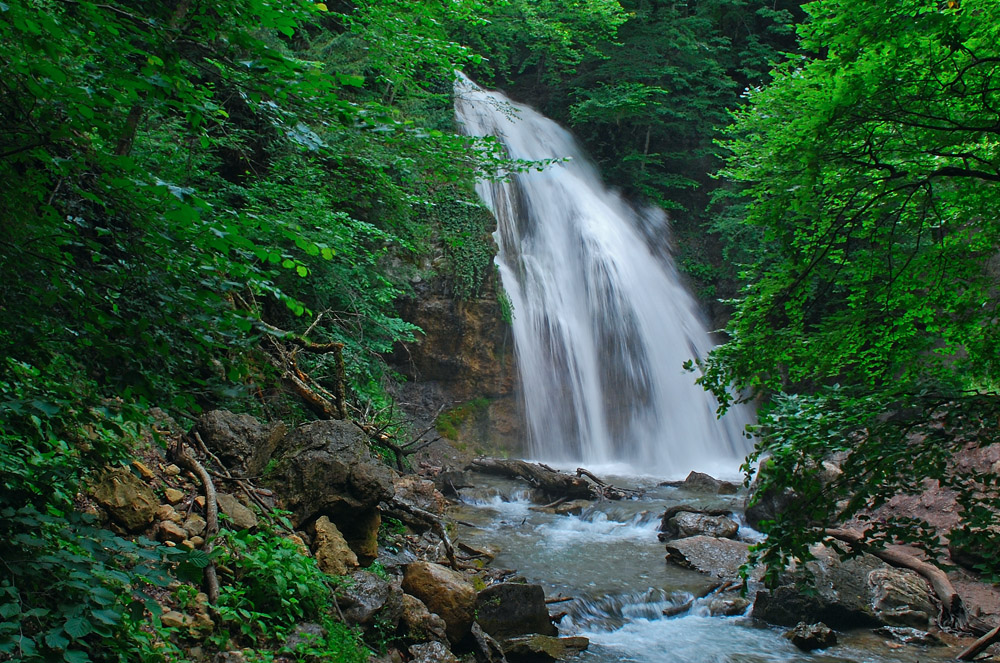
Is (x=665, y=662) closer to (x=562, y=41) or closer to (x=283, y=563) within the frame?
(x=283, y=563)

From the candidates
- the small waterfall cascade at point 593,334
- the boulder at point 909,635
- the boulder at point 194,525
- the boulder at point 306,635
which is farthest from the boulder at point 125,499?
the small waterfall cascade at point 593,334

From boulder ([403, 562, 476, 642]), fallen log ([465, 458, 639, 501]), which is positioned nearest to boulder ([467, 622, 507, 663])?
boulder ([403, 562, 476, 642])

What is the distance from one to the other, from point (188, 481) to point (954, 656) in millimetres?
6809

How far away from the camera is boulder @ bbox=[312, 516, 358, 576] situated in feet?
15.5

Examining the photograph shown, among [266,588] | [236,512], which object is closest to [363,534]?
[236,512]

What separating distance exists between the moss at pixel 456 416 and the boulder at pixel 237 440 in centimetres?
795

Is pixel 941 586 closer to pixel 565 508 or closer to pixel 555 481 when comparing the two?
pixel 565 508

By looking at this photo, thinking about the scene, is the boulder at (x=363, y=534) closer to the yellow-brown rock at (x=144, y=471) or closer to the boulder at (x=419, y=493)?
the yellow-brown rock at (x=144, y=471)

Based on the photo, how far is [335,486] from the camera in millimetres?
5344

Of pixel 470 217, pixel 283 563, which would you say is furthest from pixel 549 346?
pixel 283 563

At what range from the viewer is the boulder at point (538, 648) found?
509 centimetres

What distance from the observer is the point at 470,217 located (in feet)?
47.8

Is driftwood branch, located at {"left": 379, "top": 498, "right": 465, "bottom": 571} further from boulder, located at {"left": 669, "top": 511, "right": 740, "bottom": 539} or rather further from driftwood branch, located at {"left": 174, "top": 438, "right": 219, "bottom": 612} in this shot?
boulder, located at {"left": 669, "top": 511, "right": 740, "bottom": 539}

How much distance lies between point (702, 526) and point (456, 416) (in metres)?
6.54
